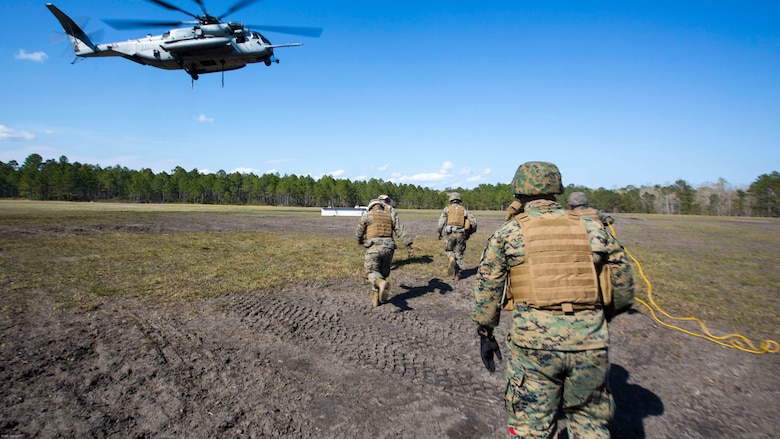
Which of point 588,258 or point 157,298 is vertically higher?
point 588,258

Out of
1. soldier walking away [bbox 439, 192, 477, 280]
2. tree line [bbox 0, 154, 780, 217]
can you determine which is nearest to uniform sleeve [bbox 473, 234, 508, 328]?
soldier walking away [bbox 439, 192, 477, 280]

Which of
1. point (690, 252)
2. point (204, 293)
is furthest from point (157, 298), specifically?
point (690, 252)

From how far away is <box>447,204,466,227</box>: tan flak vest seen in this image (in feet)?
34.5

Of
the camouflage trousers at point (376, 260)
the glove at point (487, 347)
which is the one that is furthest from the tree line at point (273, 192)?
the glove at point (487, 347)

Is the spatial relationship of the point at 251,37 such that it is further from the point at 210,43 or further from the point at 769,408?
the point at 769,408

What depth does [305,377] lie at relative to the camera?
4.64 meters

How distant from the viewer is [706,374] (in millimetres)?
4949

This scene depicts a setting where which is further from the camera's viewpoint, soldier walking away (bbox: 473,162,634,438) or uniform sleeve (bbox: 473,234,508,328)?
uniform sleeve (bbox: 473,234,508,328)

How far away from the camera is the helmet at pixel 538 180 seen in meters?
3.12

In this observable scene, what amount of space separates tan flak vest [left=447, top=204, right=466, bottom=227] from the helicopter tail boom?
2154cm

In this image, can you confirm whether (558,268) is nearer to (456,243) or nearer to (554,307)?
(554,307)

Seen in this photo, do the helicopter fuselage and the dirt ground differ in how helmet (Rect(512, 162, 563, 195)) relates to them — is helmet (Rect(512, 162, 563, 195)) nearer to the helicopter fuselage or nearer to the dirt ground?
the dirt ground

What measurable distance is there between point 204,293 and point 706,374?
8.87 meters

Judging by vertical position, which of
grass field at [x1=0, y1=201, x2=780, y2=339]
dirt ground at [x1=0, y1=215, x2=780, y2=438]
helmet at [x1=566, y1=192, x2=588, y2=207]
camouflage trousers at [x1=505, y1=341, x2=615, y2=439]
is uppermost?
helmet at [x1=566, y1=192, x2=588, y2=207]
